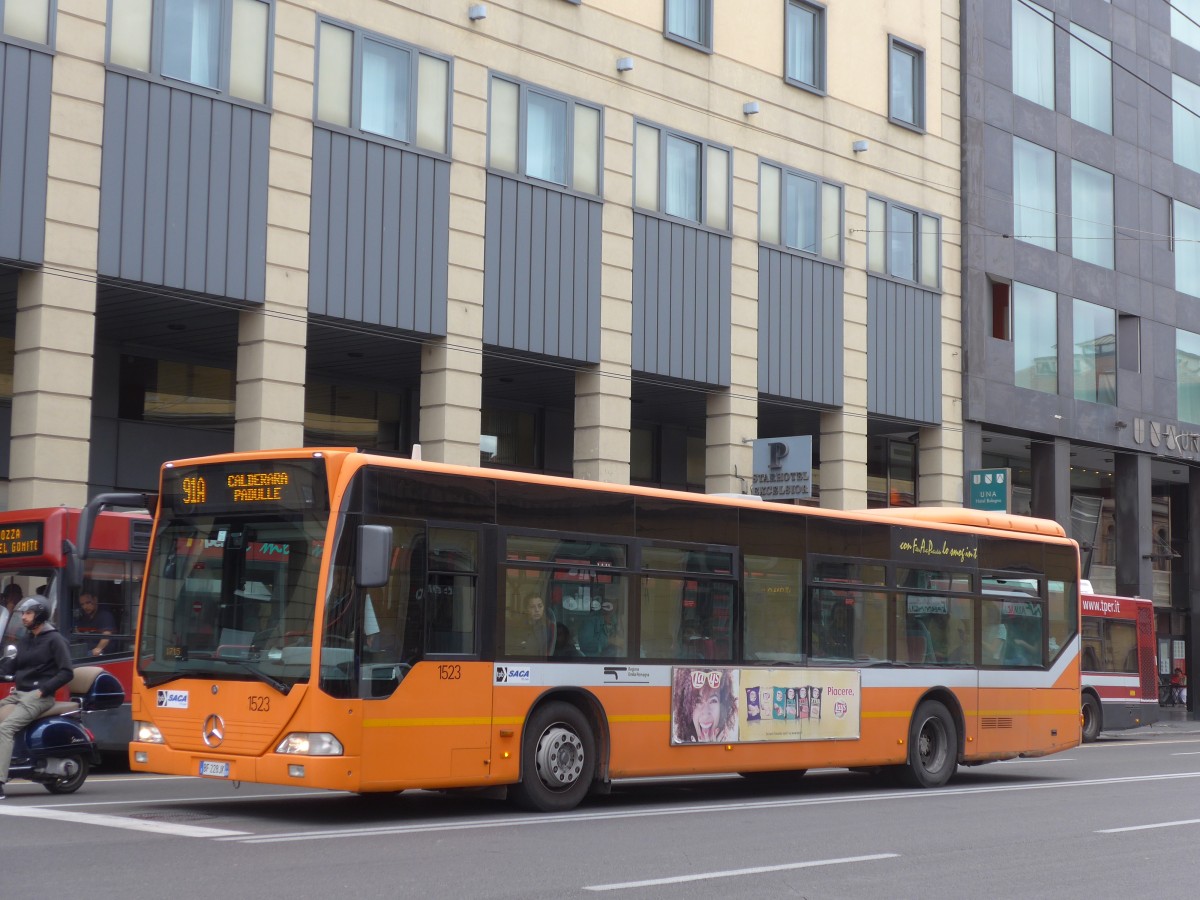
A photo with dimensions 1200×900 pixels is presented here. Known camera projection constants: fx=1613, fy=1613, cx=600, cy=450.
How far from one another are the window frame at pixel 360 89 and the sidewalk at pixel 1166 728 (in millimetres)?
18625

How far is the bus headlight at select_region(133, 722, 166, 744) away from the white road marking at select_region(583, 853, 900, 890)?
495 cm

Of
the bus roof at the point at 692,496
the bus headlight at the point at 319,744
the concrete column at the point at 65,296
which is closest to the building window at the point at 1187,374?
the bus roof at the point at 692,496

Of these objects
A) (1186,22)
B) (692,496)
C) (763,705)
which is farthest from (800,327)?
(1186,22)

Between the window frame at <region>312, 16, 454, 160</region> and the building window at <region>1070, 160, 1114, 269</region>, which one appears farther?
the building window at <region>1070, 160, 1114, 269</region>

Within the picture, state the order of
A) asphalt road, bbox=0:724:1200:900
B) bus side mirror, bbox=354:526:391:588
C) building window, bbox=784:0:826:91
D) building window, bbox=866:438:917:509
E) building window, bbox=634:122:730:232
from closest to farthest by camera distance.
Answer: asphalt road, bbox=0:724:1200:900, bus side mirror, bbox=354:526:391:588, building window, bbox=634:122:730:232, building window, bbox=784:0:826:91, building window, bbox=866:438:917:509

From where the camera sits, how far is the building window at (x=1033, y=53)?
38.2m

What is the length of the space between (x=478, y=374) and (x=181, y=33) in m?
7.06

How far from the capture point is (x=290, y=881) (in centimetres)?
900

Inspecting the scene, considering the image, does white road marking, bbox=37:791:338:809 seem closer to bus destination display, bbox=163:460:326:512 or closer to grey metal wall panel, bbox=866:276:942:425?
bus destination display, bbox=163:460:326:512

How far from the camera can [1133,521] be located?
1625 inches

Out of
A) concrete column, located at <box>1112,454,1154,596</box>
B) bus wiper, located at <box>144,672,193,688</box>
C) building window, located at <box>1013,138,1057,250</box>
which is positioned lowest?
bus wiper, located at <box>144,672,193,688</box>

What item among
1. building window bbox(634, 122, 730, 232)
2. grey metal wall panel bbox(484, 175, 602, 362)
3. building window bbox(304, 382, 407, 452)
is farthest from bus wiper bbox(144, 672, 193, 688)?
building window bbox(634, 122, 730, 232)

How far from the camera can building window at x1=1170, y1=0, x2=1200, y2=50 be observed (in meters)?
43.0

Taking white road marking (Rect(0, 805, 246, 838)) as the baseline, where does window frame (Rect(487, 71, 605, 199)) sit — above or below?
above
